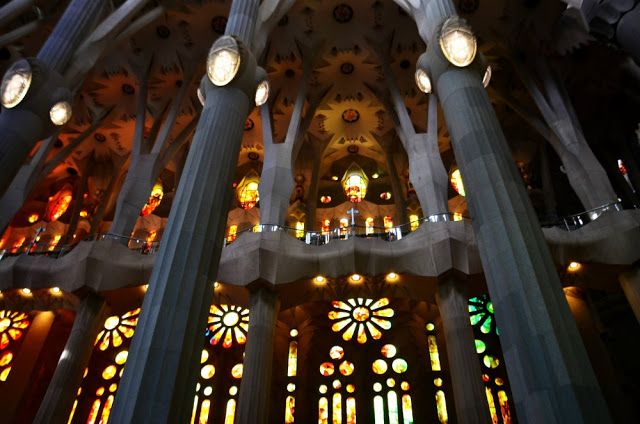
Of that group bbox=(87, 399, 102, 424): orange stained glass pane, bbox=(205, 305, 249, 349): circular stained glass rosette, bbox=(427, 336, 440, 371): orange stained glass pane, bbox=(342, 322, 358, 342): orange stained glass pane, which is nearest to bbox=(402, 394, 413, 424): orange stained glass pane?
bbox=(427, 336, 440, 371): orange stained glass pane

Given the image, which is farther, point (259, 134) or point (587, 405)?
point (259, 134)

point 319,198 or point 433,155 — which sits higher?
point 319,198

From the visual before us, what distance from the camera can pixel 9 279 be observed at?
499 inches

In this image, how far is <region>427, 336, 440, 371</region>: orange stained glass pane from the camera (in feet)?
48.5

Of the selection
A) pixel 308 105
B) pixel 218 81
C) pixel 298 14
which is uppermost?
pixel 298 14

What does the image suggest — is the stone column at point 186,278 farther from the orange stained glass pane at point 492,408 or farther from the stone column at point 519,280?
the orange stained glass pane at point 492,408

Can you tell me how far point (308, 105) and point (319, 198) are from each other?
430 centimetres

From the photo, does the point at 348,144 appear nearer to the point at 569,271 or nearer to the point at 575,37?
the point at 575,37

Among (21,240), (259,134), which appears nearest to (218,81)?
(259,134)

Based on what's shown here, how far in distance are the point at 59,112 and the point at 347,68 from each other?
11090 mm

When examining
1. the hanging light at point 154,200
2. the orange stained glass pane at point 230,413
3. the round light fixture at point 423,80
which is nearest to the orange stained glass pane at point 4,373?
the orange stained glass pane at point 230,413

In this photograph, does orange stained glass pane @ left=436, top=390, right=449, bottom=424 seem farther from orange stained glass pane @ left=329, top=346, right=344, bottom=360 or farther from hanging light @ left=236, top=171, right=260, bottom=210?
hanging light @ left=236, top=171, right=260, bottom=210

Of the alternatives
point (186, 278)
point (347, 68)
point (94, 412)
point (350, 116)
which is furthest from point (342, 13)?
point (94, 412)

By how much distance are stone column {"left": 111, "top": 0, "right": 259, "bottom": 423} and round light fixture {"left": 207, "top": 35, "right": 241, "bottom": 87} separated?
13 centimetres
